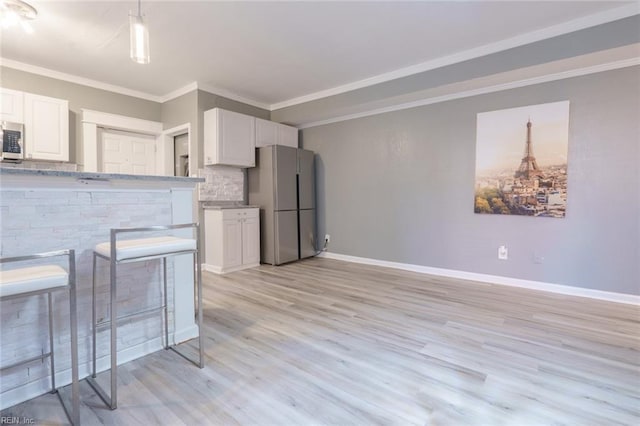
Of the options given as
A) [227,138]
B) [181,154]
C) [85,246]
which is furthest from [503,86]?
[181,154]

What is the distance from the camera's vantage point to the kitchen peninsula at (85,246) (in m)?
1.47

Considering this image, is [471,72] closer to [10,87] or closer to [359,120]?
[359,120]

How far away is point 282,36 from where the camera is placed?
2947 mm

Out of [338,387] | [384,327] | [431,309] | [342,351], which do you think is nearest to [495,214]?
[431,309]

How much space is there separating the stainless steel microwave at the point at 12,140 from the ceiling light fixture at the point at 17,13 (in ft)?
3.96

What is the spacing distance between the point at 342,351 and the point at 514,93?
339 cm

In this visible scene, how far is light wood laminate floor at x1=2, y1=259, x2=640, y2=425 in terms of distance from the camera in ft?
4.68

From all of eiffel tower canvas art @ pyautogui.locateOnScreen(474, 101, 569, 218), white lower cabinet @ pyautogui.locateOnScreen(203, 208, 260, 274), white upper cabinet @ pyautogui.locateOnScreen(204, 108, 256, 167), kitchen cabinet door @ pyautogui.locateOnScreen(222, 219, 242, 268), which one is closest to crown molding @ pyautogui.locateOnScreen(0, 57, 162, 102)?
white upper cabinet @ pyautogui.locateOnScreen(204, 108, 256, 167)

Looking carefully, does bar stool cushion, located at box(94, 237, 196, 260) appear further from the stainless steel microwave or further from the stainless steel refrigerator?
the stainless steel microwave

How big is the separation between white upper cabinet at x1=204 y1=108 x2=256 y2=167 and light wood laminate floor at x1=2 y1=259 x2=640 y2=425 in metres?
2.02

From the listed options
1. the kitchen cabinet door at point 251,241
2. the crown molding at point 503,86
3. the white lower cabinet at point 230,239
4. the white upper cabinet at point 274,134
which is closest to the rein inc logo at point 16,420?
the white lower cabinet at point 230,239

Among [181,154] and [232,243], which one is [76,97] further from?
[232,243]

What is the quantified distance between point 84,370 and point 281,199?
312 centimetres

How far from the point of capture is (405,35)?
2.92 metres
